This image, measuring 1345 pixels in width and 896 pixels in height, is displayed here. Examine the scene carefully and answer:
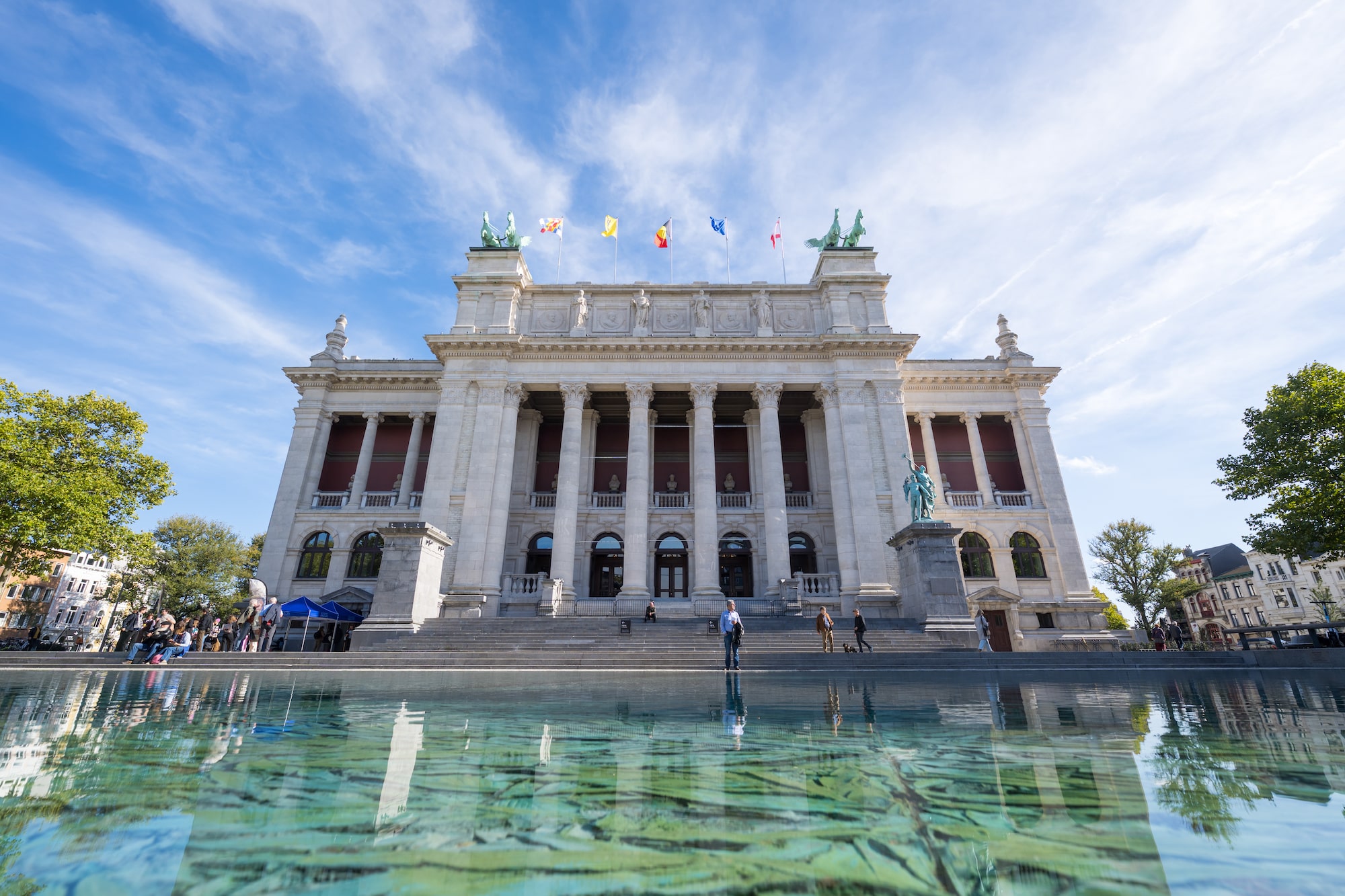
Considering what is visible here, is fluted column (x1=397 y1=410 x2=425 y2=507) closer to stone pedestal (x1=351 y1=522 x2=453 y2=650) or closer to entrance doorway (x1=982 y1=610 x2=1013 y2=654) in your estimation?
stone pedestal (x1=351 y1=522 x2=453 y2=650)

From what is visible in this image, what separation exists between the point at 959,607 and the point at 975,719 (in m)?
16.1

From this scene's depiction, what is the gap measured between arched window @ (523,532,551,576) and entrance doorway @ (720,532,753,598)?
28.2ft

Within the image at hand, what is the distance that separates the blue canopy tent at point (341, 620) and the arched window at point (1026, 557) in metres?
28.7

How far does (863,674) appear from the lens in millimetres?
12367

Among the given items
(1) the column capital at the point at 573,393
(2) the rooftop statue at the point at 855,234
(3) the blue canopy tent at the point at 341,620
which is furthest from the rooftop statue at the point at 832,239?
(3) the blue canopy tent at the point at 341,620

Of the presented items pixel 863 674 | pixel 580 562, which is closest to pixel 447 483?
pixel 580 562

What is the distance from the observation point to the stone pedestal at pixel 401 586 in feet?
61.6

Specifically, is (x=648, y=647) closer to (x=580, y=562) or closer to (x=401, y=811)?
Result: (x=580, y=562)

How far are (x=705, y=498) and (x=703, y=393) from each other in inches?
206

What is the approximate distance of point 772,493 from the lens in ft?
89.1

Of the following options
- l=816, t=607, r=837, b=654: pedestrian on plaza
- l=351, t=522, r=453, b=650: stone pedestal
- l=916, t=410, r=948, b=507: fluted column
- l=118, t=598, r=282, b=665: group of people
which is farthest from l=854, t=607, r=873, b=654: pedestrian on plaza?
l=118, t=598, r=282, b=665: group of people

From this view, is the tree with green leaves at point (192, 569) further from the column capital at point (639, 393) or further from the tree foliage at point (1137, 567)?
the tree foliage at point (1137, 567)

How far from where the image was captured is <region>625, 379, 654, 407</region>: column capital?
28.5m

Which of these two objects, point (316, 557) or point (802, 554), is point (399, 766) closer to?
point (802, 554)
